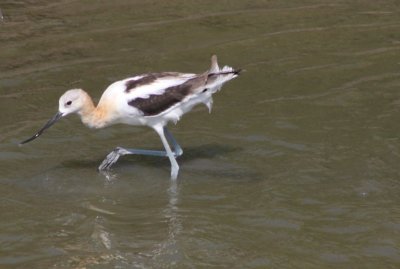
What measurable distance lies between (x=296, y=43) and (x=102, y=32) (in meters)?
2.50

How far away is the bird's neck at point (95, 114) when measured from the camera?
9.50 m

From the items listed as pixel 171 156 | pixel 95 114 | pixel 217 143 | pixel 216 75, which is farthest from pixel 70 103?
pixel 217 143

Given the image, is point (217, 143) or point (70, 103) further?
point (217, 143)

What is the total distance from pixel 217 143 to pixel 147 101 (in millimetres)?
1277

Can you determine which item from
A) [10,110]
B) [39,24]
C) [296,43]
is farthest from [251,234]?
[39,24]

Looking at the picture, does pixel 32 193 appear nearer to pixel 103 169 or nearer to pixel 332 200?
pixel 103 169

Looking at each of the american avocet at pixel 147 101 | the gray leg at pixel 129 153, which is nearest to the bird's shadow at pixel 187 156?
the gray leg at pixel 129 153

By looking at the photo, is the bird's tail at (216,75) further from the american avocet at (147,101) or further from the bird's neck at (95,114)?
the bird's neck at (95,114)

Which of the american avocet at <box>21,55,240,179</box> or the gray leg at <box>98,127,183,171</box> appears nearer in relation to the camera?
the american avocet at <box>21,55,240,179</box>

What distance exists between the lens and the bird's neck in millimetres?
9500

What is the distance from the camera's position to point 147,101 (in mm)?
9312

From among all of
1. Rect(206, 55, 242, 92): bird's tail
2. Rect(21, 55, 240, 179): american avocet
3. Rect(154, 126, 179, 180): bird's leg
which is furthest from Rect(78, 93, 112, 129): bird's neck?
Rect(206, 55, 242, 92): bird's tail

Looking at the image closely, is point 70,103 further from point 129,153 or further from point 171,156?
point 171,156

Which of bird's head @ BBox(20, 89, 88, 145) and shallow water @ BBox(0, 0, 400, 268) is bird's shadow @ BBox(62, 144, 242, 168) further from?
bird's head @ BBox(20, 89, 88, 145)
